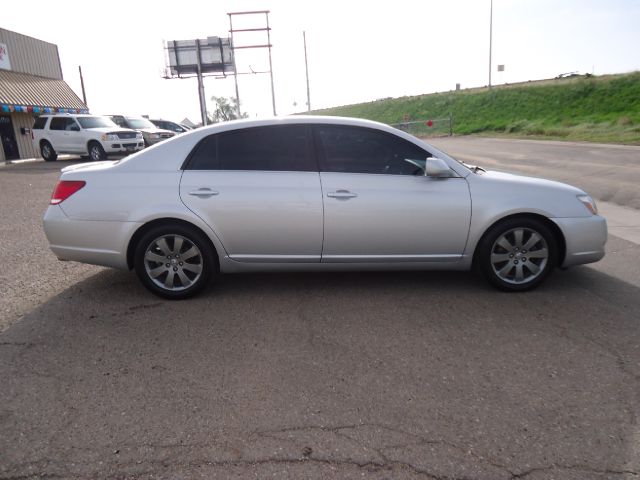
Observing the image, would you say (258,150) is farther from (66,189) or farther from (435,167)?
(66,189)

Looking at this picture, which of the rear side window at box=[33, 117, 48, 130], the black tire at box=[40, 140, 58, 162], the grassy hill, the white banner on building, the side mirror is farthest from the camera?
the grassy hill

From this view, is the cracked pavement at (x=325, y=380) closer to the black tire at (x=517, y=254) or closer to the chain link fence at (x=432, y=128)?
the black tire at (x=517, y=254)

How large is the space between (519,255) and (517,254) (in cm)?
2

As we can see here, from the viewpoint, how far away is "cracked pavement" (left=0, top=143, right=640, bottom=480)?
2.33 m

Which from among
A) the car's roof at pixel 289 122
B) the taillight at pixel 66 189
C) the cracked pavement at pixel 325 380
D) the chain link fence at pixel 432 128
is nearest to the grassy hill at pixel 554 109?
the chain link fence at pixel 432 128

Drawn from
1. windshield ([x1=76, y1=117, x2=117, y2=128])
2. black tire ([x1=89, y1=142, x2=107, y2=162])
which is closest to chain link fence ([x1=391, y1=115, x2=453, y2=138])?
windshield ([x1=76, y1=117, x2=117, y2=128])

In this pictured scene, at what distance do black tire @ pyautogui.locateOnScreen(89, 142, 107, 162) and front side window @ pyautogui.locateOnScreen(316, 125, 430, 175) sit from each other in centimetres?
1740

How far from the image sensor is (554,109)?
122ft

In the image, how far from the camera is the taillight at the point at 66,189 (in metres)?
4.35

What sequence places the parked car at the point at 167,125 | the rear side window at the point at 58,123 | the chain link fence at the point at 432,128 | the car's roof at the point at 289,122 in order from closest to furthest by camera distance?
the car's roof at the point at 289,122
the rear side window at the point at 58,123
the parked car at the point at 167,125
the chain link fence at the point at 432,128

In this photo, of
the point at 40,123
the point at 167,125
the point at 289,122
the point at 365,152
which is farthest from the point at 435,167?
the point at 167,125

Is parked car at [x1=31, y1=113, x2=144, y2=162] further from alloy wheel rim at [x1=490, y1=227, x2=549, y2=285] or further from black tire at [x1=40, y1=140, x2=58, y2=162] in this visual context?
alloy wheel rim at [x1=490, y1=227, x2=549, y2=285]

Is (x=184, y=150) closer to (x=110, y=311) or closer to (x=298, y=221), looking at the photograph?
(x=298, y=221)

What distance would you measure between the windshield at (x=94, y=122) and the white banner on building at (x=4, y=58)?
8.08 metres
